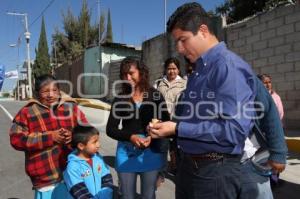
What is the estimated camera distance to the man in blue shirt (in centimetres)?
193

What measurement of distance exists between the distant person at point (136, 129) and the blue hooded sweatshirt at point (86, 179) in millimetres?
248

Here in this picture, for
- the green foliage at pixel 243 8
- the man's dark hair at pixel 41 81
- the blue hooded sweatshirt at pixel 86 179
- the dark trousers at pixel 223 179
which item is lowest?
the blue hooded sweatshirt at pixel 86 179

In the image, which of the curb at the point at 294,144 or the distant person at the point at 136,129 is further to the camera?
the curb at the point at 294,144

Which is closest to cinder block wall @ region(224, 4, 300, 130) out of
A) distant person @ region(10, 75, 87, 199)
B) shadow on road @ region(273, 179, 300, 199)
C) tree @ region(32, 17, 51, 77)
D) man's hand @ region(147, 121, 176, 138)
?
shadow on road @ region(273, 179, 300, 199)

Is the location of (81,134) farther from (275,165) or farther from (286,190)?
(286,190)

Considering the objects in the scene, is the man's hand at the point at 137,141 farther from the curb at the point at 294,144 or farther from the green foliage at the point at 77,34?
the green foliage at the point at 77,34

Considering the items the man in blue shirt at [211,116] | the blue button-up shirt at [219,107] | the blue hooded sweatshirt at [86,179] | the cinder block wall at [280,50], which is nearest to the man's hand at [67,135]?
the blue hooded sweatshirt at [86,179]

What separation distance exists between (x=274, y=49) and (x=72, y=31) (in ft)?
105

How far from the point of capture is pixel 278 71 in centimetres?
952

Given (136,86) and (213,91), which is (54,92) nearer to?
(136,86)

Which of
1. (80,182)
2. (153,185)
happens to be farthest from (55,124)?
(153,185)

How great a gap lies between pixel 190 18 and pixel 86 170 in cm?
154

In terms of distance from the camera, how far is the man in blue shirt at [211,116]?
1.93m

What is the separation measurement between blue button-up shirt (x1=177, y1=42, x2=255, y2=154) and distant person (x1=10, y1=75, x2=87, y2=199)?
1.42 metres
